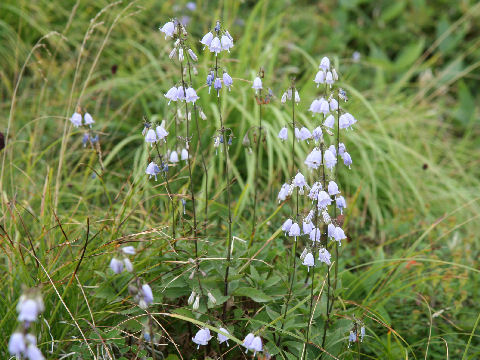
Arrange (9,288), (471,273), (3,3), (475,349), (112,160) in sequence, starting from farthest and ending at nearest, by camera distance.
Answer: (3,3) < (112,160) < (471,273) < (475,349) < (9,288)

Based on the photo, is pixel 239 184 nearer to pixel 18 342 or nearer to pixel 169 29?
Answer: pixel 169 29

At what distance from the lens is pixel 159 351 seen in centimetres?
241

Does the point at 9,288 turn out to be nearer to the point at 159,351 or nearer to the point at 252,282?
the point at 159,351

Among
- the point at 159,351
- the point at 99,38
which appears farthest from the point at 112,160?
the point at 159,351

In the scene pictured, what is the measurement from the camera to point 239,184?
12.7 feet

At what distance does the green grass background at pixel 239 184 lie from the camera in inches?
94.4

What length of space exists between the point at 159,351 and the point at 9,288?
802mm

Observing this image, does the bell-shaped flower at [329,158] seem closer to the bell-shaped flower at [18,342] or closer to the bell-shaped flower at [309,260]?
the bell-shaped flower at [309,260]

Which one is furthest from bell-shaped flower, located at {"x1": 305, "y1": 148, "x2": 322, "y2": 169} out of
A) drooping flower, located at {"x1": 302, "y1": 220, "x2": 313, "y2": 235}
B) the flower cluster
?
the flower cluster

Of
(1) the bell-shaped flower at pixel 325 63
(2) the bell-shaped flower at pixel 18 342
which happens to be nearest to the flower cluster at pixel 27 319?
(2) the bell-shaped flower at pixel 18 342

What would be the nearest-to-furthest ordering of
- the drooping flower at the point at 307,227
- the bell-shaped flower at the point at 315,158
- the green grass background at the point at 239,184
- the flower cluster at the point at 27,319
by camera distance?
1. the flower cluster at the point at 27,319
2. the bell-shaped flower at the point at 315,158
3. the drooping flower at the point at 307,227
4. the green grass background at the point at 239,184

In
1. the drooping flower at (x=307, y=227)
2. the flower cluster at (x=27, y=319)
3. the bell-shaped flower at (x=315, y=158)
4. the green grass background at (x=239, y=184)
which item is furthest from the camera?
the green grass background at (x=239, y=184)

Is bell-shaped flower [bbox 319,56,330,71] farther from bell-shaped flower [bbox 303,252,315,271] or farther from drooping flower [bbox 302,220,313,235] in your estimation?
bell-shaped flower [bbox 303,252,315,271]

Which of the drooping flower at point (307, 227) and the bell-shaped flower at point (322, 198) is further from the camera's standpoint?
the drooping flower at point (307, 227)
